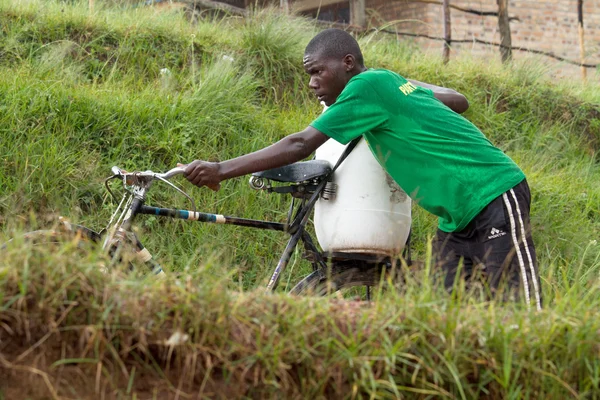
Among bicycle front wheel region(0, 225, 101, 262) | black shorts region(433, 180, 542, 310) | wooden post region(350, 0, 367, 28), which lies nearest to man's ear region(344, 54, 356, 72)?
black shorts region(433, 180, 542, 310)

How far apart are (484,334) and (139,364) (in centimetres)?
112

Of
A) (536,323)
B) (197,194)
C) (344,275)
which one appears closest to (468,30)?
(197,194)

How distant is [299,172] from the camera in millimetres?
4312

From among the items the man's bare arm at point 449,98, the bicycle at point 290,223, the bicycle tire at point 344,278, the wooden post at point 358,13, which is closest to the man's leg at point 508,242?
the bicycle at point 290,223

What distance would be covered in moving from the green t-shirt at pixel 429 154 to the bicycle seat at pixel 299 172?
0.30 meters

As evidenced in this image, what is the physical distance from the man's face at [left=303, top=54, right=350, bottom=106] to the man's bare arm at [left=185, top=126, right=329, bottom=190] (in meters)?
0.45

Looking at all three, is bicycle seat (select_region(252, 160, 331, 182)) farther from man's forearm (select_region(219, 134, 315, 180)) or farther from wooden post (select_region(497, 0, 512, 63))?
wooden post (select_region(497, 0, 512, 63))

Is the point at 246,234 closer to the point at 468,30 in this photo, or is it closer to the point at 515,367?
the point at 515,367

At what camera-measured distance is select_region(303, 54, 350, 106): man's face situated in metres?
4.33

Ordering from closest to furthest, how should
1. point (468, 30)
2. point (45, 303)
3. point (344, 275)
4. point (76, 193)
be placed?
1. point (45, 303)
2. point (344, 275)
3. point (76, 193)
4. point (468, 30)

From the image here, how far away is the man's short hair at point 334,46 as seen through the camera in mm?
4348

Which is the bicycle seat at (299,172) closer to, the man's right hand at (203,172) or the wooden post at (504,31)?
the man's right hand at (203,172)

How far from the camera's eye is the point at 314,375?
2764 millimetres

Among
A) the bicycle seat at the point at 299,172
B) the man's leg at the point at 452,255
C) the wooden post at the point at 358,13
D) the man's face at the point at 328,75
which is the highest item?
the man's face at the point at 328,75
